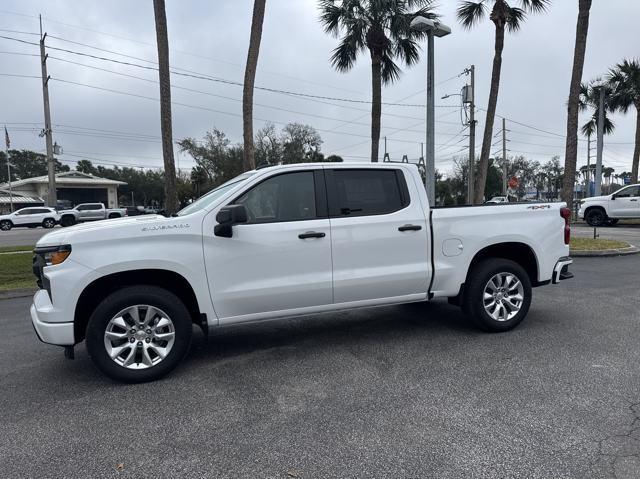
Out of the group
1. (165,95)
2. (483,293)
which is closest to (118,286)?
(483,293)

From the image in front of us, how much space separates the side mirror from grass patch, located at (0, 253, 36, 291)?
20.0 ft

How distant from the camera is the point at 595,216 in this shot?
20703mm

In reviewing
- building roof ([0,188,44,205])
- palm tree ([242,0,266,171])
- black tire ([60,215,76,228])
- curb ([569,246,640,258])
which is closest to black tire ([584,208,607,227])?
curb ([569,246,640,258])

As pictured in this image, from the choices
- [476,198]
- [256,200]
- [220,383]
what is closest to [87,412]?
[220,383]

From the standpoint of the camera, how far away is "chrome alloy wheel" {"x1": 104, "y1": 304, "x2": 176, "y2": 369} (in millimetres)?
3920

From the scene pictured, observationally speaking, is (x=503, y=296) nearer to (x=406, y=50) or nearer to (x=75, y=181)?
(x=406, y=50)

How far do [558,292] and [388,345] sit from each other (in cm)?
395

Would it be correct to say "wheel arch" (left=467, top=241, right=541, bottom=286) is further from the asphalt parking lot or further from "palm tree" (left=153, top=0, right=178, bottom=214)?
"palm tree" (left=153, top=0, right=178, bottom=214)

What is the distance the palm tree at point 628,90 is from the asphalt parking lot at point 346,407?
1151 inches

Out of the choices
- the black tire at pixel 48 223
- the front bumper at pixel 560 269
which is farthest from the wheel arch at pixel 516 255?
the black tire at pixel 48 223

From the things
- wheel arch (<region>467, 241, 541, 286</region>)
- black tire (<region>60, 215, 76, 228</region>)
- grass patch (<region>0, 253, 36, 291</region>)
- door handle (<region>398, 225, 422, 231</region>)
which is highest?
door handle (<region>398, 225, 422, 231</region>)

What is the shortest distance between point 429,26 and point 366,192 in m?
7.53

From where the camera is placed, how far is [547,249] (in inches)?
211

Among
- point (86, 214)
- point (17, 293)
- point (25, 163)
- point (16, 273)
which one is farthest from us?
point (25, 163)
